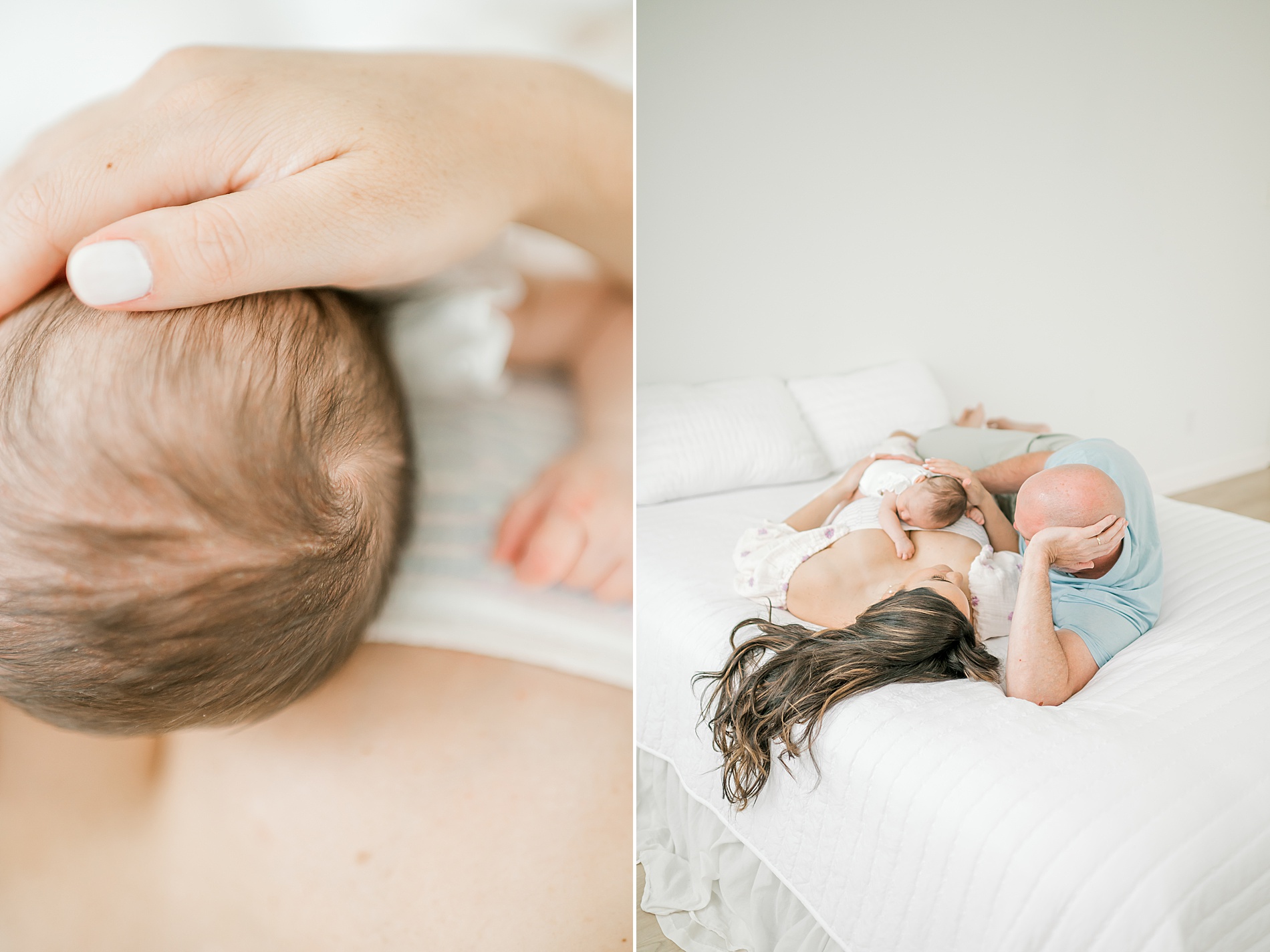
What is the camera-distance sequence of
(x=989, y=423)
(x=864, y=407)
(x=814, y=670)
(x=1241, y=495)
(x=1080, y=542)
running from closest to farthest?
(x=814, y=670) → (x=1080, y=542) → (x=864, y=407) → (x=989, y=423) → (x=1241, y=495)

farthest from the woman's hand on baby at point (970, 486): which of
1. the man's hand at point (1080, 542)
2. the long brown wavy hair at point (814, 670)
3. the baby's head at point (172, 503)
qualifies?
the baby's head at point (172, 503)

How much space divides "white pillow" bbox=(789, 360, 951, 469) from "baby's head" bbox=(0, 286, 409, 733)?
1239mm

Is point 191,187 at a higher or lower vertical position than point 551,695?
higher

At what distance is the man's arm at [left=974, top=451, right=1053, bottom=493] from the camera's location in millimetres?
1172

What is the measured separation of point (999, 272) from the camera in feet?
4.89

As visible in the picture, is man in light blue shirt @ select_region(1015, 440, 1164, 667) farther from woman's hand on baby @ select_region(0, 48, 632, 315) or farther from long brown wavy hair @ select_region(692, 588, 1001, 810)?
woman's hand on baby @ select_region(0, 48, 632, 315)

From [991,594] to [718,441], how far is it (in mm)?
505

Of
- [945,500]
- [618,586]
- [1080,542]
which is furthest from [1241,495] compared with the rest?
[618,586]

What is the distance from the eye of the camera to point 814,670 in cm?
82

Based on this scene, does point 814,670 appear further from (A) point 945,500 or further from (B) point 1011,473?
(B) point 1011,473

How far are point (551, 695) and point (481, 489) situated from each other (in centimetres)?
9

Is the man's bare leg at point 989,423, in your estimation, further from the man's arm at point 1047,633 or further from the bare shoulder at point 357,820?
the bare shoulder at point 357,820

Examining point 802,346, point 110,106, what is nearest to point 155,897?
point 110,106

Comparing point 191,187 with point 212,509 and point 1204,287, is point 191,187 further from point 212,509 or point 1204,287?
point 1204,287
